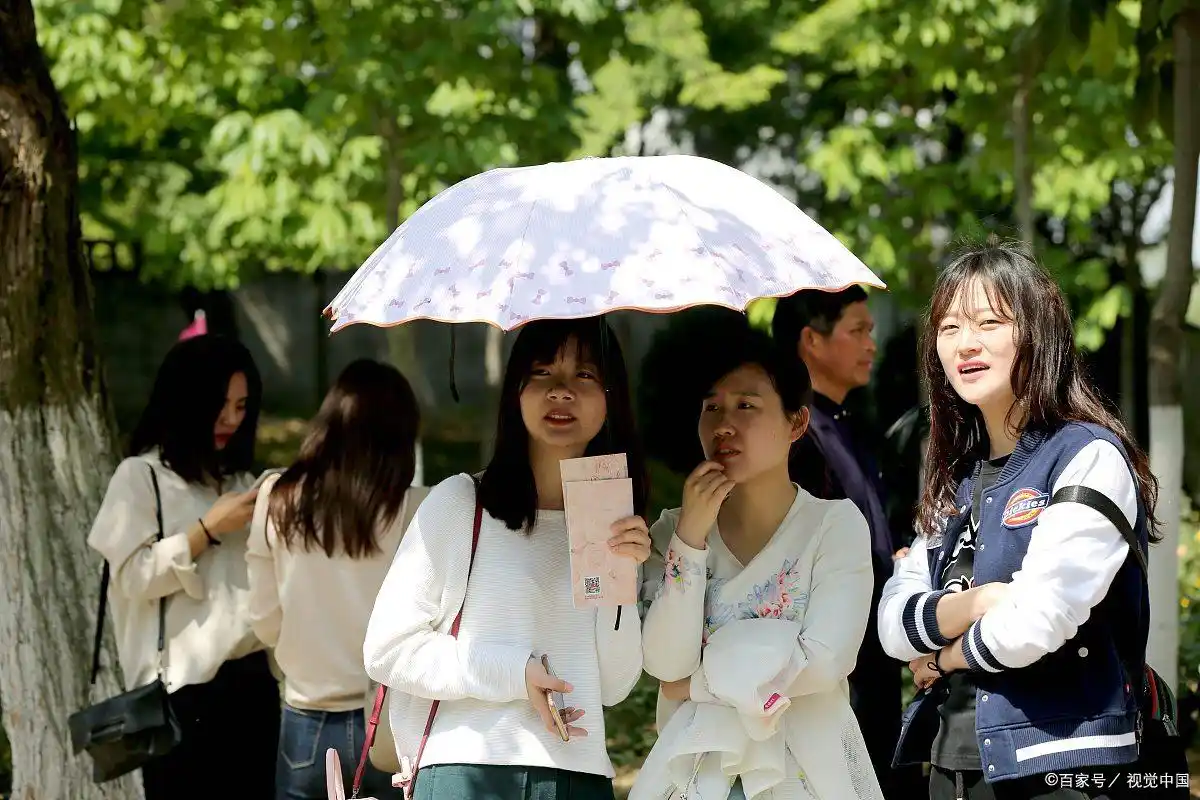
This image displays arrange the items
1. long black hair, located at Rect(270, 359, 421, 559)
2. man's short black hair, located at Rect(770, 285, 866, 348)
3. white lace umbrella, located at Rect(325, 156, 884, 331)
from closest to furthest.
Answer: white lace umbrella, located at Rect(325, 156, 884, 331), long black hair, located at Rect(270, 359, 421, 559), man's short black hair, located at Rect(770, 285, 866, 348)

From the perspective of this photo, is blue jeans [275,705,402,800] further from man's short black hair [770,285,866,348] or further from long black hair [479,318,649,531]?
man's short black hair [770,285,866,348]

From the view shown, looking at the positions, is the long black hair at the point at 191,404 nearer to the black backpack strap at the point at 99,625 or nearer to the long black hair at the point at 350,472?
the black backpack strap at the point at 99,625

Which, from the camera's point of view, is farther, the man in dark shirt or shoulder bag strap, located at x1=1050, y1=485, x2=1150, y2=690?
the man in dark shirt

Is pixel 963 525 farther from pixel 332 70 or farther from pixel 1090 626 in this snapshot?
pixel 332 70

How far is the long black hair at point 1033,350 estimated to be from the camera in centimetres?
289

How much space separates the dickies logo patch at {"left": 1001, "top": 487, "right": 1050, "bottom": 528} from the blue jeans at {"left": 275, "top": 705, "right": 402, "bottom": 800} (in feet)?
6.81

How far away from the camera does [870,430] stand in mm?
5816

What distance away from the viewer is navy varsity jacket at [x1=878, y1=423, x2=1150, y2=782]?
2691 millimetres

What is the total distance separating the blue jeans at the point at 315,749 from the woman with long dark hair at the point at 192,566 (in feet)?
1.50

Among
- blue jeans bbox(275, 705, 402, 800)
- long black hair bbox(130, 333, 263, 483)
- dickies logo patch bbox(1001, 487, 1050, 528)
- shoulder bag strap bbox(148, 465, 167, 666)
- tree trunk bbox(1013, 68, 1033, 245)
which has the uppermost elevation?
tree trunk bbox(1013, 68, 1033, 245)

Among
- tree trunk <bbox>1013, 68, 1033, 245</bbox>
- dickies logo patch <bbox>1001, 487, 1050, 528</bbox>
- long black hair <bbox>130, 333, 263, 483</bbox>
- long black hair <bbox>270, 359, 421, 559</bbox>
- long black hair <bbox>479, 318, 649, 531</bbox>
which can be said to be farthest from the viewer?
tree trunk <bbox>1013, 68, 1033, 245</bbox>

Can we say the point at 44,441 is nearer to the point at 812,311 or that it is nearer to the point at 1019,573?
the point at 812,311

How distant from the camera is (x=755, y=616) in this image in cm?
302

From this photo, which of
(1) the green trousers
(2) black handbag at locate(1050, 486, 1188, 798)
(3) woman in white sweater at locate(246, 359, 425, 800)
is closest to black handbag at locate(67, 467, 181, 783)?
(3) woman in white sweater at locate(246, 359, 425, 800)
